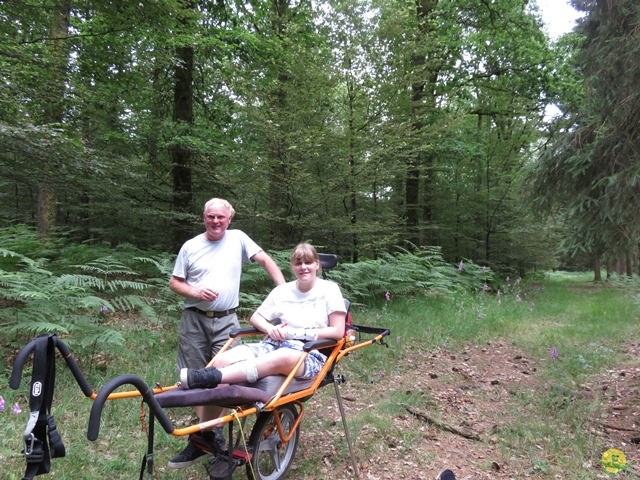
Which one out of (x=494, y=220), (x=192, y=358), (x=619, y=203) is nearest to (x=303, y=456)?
(x=192, y=358)

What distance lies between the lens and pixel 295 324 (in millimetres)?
3299

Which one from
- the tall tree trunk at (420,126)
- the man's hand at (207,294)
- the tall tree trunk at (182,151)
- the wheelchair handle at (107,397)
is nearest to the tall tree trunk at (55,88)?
the tall tree trunk at (182,151)

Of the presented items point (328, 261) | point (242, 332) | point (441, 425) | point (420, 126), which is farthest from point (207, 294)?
point (420, 126)

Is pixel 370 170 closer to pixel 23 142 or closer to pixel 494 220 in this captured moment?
pixel 23 142

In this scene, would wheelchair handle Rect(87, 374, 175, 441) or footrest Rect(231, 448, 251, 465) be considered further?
footrest Rect(231, 448, 251, 465)

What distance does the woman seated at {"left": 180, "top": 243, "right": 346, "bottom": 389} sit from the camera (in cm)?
266

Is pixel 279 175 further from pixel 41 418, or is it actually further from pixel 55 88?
pixel 41 418

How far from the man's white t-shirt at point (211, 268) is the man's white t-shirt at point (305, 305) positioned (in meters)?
0.33

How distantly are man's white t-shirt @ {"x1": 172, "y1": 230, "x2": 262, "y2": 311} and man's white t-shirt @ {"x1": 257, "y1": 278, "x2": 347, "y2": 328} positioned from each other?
1.09 feet

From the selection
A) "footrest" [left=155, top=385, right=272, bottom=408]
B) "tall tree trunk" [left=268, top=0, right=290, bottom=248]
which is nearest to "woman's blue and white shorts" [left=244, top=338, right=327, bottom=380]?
"footrest" [left=155, top=385, right=272, bottom=408]

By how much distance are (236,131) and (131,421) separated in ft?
25.5

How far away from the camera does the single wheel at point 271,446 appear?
8.60 feet

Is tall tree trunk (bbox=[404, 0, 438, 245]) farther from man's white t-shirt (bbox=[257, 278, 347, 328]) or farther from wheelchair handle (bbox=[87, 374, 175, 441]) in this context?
wheelchair handle (bbox=[87, 374, 175, 441])
